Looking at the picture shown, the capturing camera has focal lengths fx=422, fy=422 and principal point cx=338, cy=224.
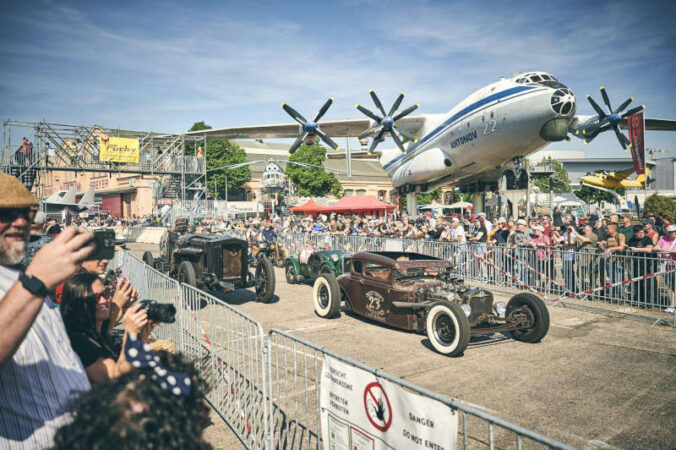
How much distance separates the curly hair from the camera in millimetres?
1277

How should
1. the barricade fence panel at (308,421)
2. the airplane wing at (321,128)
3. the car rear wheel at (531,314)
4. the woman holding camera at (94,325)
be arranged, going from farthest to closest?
the airplane wing at (321,128) < the car rear wheel at (531,314) < the barricade fence panel at (308,421) < the woman holding camera at (94,325)

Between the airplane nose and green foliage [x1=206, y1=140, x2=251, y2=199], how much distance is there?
4538 cm

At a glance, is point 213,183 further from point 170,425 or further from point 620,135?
point 170,425

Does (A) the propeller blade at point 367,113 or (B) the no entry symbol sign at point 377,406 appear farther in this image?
(A) the propeller blade at point 367,113

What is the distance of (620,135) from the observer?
19.5 meters

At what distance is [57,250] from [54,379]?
1.80 ft

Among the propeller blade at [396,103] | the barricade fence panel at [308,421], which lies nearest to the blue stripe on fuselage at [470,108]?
the propeller blade at [396,103]

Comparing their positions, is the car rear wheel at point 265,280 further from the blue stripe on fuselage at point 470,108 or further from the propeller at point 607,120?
the propeller at point 607,120

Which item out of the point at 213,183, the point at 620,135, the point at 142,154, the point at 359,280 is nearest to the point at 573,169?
the point at 213,183

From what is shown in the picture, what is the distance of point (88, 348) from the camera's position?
2277 millimetres

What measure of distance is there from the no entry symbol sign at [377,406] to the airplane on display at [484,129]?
1574cm

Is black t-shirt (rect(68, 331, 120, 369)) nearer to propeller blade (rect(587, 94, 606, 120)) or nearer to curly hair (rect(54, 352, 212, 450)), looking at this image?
curly hair (rect(54, 352, 212, 450))

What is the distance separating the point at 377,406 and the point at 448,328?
162 inches

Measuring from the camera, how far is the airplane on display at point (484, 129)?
15844 millimetres
